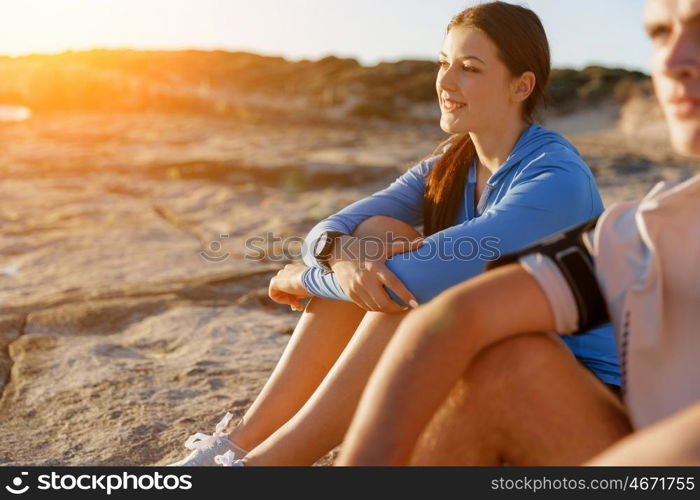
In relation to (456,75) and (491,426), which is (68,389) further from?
(491,426)

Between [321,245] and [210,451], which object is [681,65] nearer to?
[321,245]

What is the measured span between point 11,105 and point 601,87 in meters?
18.6

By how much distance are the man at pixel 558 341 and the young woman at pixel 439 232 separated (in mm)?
616

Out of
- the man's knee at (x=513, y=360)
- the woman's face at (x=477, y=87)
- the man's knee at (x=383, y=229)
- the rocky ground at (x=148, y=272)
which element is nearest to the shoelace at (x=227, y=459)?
the rocky ground at (x=148, y=272)

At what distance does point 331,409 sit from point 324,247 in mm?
581

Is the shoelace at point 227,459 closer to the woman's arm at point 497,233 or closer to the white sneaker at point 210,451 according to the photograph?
the white sneaker at point 210,451

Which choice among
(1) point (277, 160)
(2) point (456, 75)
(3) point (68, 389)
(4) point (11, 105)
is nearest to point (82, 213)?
(1) point (277, 160)

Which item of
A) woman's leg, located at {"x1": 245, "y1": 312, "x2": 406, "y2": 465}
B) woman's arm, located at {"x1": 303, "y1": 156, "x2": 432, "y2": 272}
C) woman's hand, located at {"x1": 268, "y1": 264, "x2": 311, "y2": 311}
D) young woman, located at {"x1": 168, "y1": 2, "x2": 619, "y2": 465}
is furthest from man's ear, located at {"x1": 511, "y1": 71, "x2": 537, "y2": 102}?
woman's leg, located at {"x1": 245, "y1": 312, "x2": 406, "y2": 465}

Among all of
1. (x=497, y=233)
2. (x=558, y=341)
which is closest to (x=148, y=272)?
(x=497, y=233)

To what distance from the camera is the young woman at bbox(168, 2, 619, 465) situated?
6.81 feet

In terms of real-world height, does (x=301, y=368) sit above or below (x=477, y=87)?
below

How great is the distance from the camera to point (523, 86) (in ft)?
8.71

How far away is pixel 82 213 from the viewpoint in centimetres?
669
